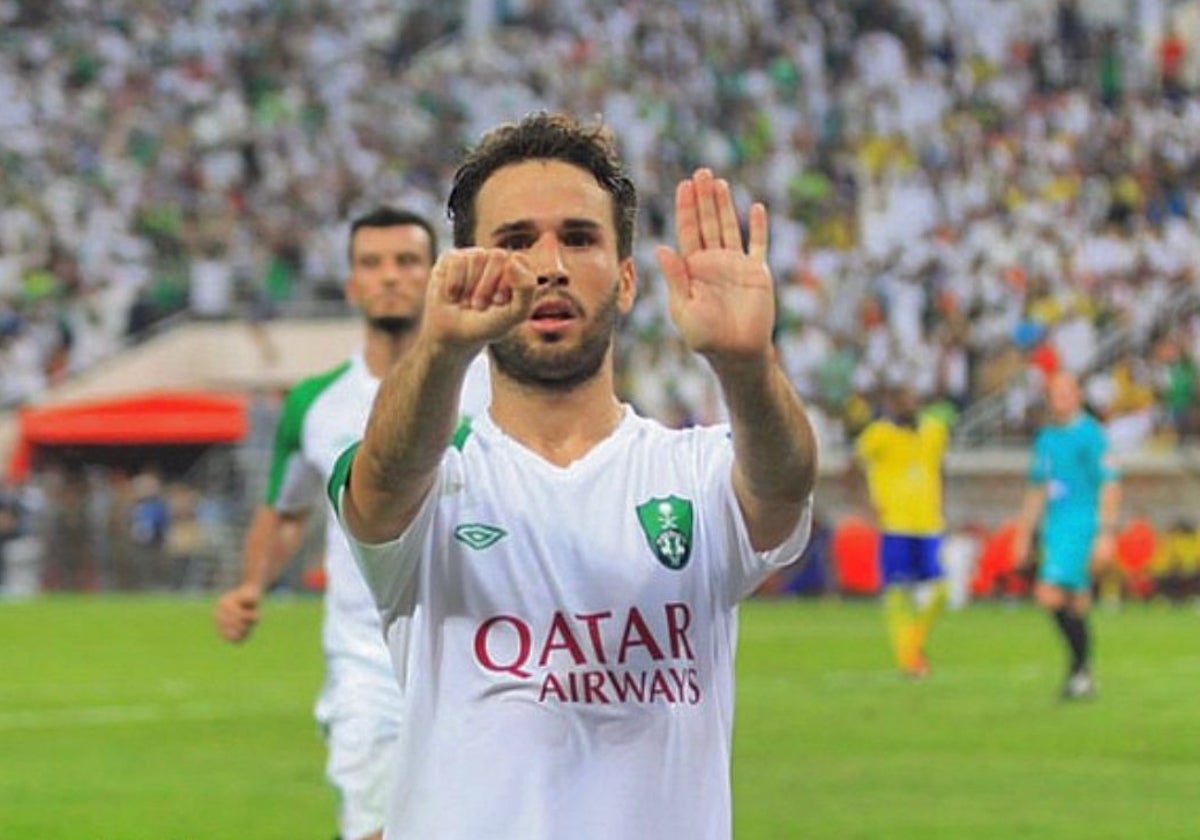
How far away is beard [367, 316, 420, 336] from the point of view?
10188mm

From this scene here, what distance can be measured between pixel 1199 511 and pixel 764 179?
9988 mm

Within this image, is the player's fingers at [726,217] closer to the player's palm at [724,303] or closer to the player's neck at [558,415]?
the player's palm at [724,303]

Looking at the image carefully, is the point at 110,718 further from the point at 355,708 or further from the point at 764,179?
the point at 764,179

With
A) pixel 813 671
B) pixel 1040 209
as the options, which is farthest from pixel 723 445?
pixel 1040 209

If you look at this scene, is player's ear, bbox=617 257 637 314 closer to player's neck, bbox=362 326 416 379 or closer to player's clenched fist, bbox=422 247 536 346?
player's clenched fist, bbox=422 247 536 346

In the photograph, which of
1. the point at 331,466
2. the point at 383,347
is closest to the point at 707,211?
the point at 331,466

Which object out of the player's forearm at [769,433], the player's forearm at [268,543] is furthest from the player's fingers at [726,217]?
the player's forearm at [268,543]

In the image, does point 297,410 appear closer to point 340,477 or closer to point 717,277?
point 340,477

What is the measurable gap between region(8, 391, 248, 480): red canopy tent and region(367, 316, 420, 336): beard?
29.0m

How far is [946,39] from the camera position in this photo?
45281 mm

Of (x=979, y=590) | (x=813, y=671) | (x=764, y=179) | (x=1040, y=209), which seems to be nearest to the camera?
(x=813, y=671)

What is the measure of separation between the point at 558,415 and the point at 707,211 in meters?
0.64

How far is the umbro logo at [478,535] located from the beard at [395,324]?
16.3 feet

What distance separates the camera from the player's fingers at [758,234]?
4.88m
